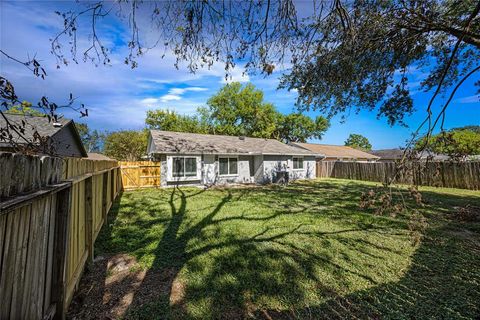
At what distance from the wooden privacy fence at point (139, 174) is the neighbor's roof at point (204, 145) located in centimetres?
121

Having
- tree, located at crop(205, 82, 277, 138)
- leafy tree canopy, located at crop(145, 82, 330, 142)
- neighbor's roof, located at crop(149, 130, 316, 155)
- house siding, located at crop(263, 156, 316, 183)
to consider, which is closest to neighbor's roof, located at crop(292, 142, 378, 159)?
leafy tree canopy, located at crop(145, 82, 330, 142)

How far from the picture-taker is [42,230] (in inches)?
74.3

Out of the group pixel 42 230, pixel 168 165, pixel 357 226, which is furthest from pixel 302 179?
pixel 42 230

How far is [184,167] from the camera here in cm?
1538

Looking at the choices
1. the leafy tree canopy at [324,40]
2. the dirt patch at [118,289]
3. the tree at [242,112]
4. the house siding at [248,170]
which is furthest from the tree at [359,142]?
the dirt patch at [118,289]

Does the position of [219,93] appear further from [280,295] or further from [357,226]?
[280,295]

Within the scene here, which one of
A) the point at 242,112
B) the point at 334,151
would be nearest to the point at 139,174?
the point at 242,112

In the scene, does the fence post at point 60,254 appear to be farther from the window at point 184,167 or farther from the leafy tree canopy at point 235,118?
the leafy tree canopy at point 235,118

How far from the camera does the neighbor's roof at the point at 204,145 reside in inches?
600

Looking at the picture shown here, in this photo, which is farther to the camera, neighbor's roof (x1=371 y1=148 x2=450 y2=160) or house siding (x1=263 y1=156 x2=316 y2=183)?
house siding (x1=263 y1=156 x2=316 y2=183)

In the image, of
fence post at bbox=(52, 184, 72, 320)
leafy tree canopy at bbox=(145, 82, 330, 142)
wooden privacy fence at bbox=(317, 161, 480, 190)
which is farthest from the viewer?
leafy tree canopy at bbox=(145, 82, 330, 142)

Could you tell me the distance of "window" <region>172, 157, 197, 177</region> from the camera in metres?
15.1

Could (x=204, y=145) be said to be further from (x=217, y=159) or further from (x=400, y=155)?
(x=400, y=155)

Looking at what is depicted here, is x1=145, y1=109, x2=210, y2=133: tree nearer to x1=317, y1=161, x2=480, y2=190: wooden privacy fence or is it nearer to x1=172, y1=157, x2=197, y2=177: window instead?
x1=317, y1=161, x2=480, y2=190: wooden privacy fence
